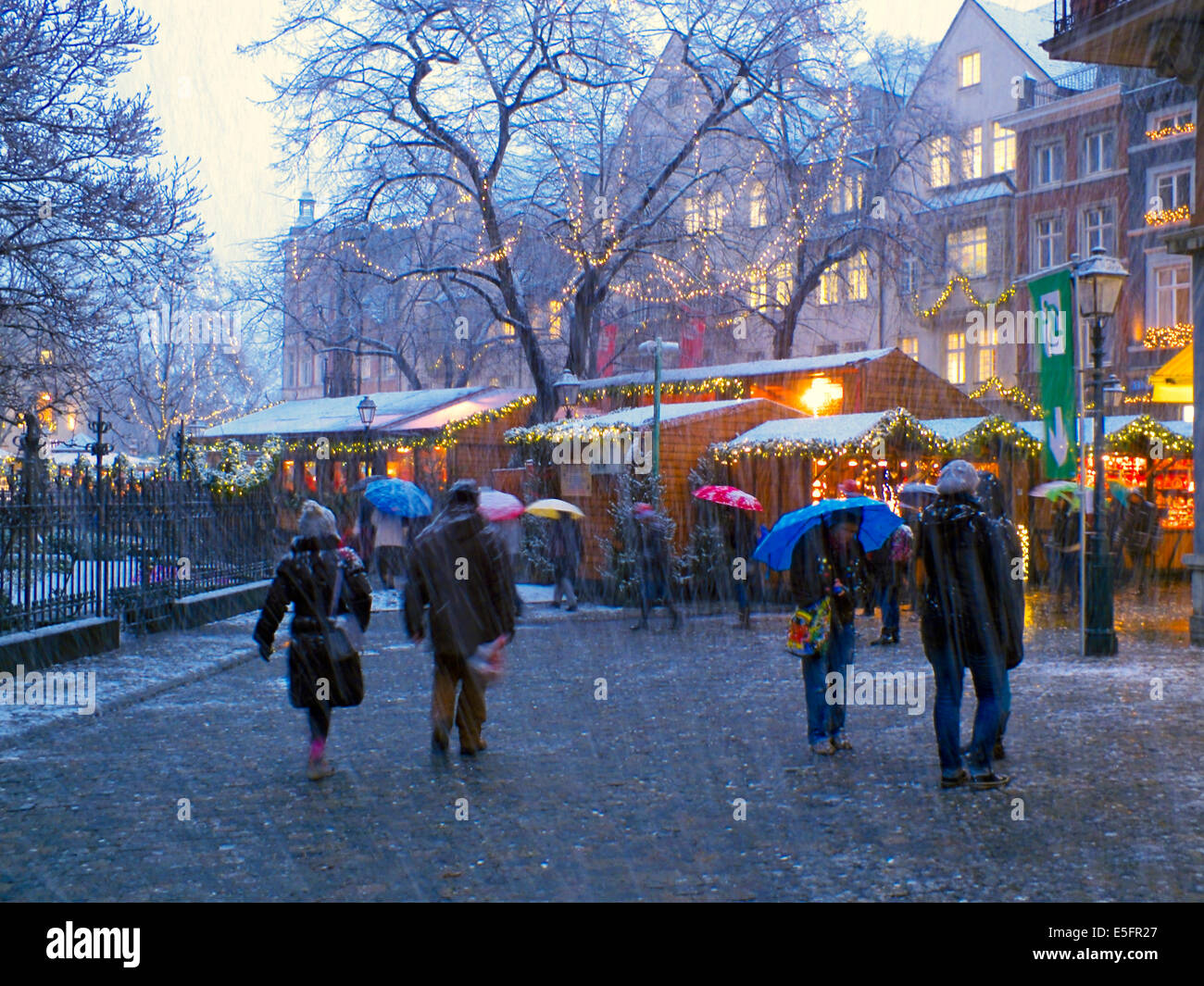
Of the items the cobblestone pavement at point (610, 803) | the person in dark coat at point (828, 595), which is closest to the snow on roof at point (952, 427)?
the cobblestone pavement at point (610, 803)

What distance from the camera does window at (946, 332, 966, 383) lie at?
133ft

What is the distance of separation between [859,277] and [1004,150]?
319 inches

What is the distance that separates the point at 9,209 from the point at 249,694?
6.41m

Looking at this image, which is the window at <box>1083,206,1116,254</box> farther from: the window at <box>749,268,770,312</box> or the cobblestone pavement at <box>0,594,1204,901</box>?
the cobblestone pavement at <box>0,594,1204,901</box>

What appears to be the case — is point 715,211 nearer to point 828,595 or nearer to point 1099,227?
point 1099,227

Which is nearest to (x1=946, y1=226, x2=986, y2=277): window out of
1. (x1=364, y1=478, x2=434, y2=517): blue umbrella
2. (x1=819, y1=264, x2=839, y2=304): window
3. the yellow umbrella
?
(x1=819, y1=264, x2=839, y2=304): window

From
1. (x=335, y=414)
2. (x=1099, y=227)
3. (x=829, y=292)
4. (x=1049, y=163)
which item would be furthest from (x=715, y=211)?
(x=1049, y=163)

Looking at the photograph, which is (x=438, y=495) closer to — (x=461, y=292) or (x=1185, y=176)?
(x=461, y=292)

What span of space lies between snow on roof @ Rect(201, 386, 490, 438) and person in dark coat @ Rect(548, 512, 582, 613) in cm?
1244

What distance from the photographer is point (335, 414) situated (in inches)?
1427

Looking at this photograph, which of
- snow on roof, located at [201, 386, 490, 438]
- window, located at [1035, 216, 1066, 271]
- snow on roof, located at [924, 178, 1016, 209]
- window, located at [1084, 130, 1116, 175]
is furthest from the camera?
snow on roof, located at [924, 178, 1016, 209]
